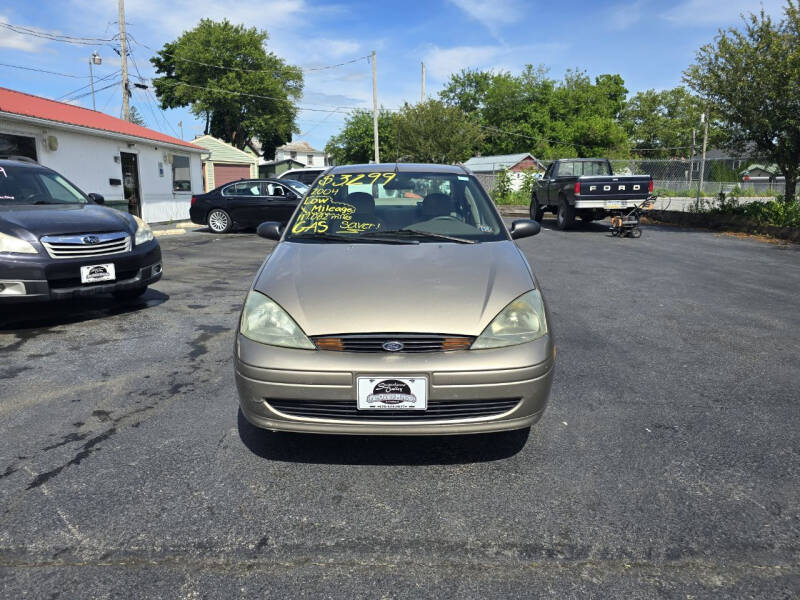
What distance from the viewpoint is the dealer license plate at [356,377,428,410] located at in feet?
7.97

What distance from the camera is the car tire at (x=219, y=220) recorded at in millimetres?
15172

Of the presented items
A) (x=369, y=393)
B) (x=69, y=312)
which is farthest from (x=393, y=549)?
(x=69, y=312)

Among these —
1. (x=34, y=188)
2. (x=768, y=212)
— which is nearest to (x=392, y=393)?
(x=34, y=188)

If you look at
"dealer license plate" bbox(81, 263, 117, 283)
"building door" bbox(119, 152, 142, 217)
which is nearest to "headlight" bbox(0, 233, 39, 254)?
"dealer license plate" bbox(81, 263, 117, 283)

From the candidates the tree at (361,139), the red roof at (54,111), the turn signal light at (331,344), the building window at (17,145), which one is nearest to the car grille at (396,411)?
the turn signal light at (331,344)

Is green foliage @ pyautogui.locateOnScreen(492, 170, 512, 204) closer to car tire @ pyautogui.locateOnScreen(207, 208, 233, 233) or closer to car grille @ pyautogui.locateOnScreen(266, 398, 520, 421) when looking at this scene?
car tire @ pyautogui.locateOnScreen(207, 208, 233, 233)

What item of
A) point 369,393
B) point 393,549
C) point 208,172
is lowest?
point 393,549

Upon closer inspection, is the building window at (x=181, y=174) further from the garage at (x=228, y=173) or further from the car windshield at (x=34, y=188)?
the car windshield at (x=34, y=188)

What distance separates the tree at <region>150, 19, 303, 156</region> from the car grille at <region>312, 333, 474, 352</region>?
50.8 meters

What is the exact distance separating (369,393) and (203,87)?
5307cm

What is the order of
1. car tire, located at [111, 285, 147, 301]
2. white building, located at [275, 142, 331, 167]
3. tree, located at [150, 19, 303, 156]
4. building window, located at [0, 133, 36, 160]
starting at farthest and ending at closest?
white building, located at [275, 142, 331, 167] < tree, located at [150, 19, 303, 156] < building window, located at [0, 133, 36, 160] < car tire, located at [111, 285, 147, 301]

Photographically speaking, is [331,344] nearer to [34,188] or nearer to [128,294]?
[128,294]

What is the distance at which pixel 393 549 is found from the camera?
2.15 meters

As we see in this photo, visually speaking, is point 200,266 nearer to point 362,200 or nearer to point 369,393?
point 362,200
